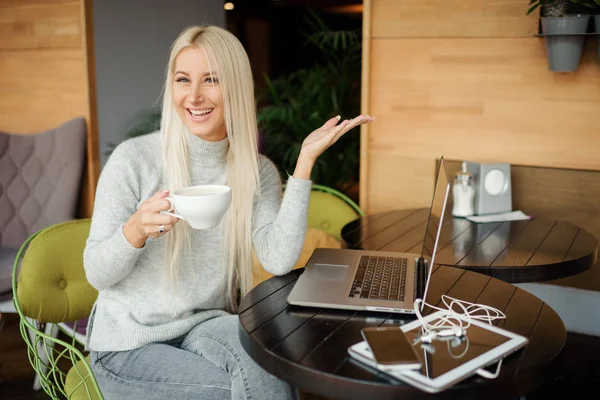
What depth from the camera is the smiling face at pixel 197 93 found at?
1.68m

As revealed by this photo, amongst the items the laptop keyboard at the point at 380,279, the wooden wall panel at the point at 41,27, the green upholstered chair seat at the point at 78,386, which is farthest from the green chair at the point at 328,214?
the wooden wall panel at the point at 41,27

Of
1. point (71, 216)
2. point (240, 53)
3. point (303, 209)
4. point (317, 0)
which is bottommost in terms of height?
point (71, 216)

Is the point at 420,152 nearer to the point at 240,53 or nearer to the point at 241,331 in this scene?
the point at 240,53

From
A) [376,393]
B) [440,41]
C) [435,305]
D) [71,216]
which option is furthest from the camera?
[71,216]

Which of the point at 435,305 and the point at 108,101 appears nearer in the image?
the point at 435,305

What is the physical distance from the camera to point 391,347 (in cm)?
Answer: 110

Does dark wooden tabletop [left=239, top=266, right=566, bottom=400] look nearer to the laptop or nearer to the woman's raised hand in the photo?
the laptop

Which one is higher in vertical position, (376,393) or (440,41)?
(440,41)

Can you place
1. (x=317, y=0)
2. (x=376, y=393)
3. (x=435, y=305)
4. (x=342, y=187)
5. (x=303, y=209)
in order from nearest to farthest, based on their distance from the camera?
1. (x=376, y=393)
2. (x=435, y=305)
3. (x=303, y=209)
4. (x=342, y=187)
5. (x=317, y=0)

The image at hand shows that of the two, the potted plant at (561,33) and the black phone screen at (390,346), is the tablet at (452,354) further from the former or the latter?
the potted plant at (561,33)

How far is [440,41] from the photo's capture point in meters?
2.85

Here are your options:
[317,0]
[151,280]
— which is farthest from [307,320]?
[317,0]

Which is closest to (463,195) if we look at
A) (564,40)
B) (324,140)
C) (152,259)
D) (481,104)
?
(481,104)

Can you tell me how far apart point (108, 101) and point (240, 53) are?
3.30 meters
